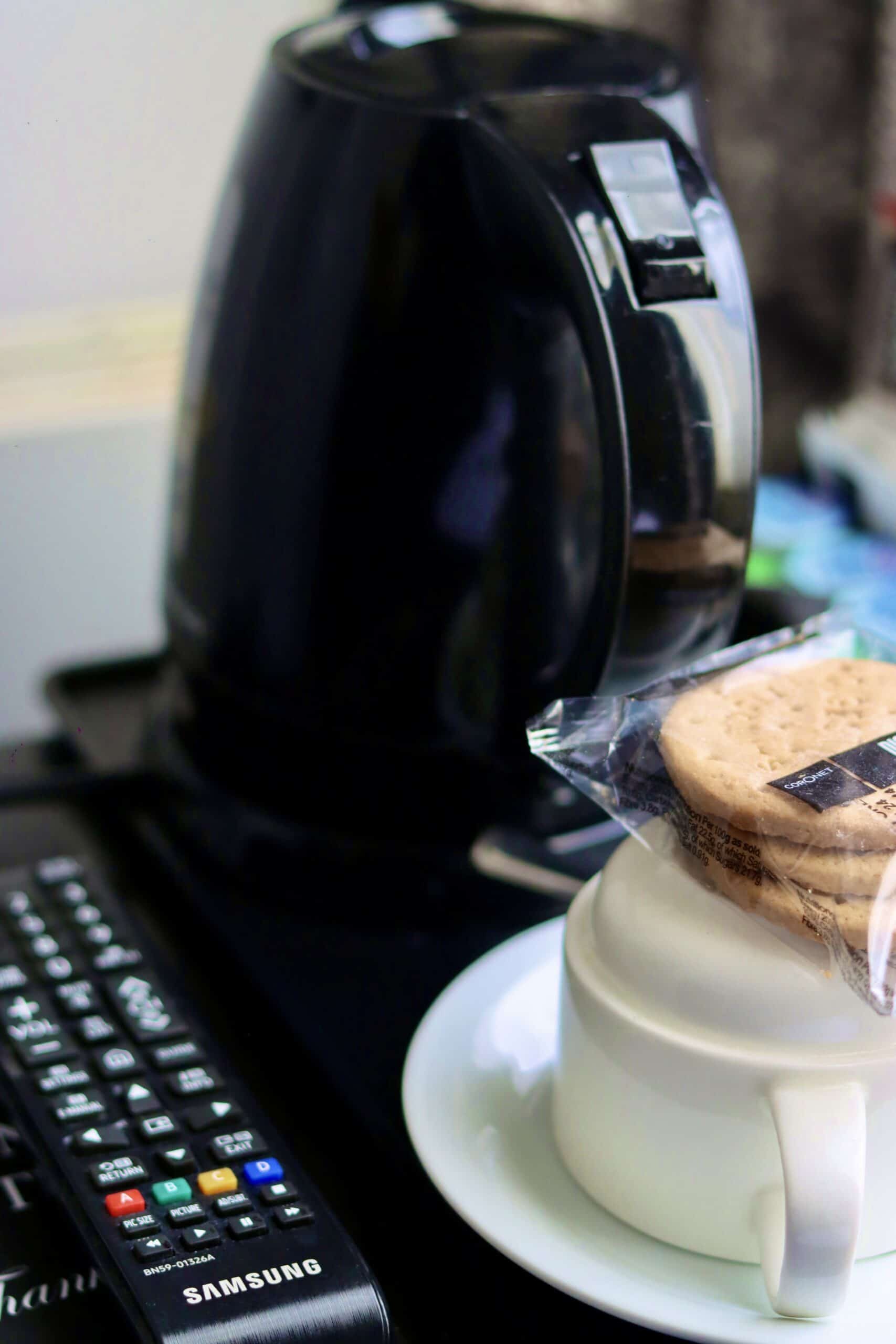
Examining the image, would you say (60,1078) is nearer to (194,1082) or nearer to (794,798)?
(194,1082)

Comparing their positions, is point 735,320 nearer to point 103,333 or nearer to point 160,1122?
point 160,1122

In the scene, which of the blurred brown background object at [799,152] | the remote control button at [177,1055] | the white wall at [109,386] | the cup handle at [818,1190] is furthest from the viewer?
the blurred brown background object at [799,152]

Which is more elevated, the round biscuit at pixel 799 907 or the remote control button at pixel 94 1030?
the round biscuit at pixel 799 907

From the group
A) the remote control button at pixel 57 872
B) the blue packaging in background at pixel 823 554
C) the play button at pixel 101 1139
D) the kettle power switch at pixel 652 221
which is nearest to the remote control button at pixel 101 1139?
the play button at pixel 101 1139

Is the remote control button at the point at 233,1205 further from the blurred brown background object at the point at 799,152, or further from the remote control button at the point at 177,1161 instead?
the blurred brown background object at the point at 799,152

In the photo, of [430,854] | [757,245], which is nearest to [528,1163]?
[430,854]

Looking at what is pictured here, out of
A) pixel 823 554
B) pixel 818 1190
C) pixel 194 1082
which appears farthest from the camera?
pixel 823 554

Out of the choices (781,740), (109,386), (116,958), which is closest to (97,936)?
(116,958)

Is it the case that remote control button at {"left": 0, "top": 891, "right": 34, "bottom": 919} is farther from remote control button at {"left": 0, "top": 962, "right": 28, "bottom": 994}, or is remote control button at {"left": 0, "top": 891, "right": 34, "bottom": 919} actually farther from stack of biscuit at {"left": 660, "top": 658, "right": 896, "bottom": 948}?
stack of biscuit at {"left": 660, "top": 658, "right": 896, "bottom": 948}
